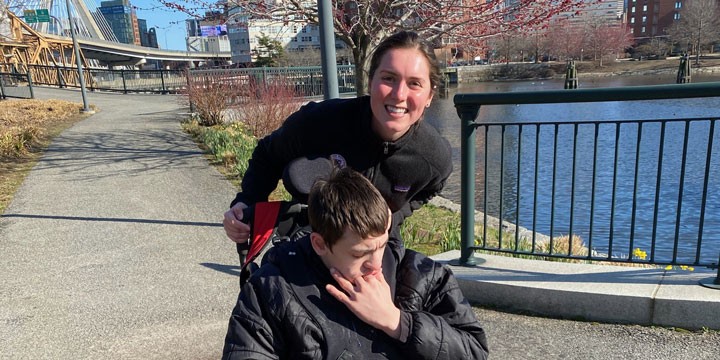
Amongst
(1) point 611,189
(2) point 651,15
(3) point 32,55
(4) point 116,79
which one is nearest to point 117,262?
(1) point 611,189

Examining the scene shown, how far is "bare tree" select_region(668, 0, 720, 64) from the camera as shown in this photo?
2352 inches

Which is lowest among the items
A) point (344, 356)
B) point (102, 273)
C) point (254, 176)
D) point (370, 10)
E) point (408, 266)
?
point (102, 273)

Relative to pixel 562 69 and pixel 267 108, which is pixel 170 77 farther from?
pixel 562 69

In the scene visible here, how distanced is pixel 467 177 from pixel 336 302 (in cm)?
203

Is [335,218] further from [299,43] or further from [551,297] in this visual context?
[299,43]

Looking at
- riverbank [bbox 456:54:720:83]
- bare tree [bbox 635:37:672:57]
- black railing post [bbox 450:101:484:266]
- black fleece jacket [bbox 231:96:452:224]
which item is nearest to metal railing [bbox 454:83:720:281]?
black railing post [bbox 450:101:484:266]

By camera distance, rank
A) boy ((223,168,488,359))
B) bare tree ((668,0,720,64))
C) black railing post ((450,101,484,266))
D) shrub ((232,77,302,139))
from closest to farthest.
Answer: boy ((223,168,488,359)) < black railing post ((450,101,484,266)) < shrub ((232,77,302,139)) < bare tree ((668,0,720,64))

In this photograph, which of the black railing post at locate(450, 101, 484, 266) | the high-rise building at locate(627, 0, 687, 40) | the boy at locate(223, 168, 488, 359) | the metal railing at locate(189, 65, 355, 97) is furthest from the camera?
the high-rise building at locate(627, 0, 687, 40)

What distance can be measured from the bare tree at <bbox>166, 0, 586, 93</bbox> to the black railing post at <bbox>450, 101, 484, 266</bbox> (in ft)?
8.26

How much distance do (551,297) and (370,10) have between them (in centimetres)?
382

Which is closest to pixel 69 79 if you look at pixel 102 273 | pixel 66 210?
pixel 66 210

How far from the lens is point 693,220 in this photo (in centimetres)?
672

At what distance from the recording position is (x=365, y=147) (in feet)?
6.39

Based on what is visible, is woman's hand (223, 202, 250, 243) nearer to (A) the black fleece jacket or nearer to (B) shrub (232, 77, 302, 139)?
(A) the black fleece jacket
